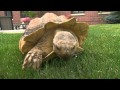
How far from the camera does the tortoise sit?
1.97 metres

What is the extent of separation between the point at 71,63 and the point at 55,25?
1.10 feet

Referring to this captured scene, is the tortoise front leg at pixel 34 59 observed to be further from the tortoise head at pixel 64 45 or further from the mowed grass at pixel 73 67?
the tortoise head at pixel 64 45

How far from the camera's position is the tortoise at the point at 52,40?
6.48 feet

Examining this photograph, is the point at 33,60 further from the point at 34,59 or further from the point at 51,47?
the point at 51,47

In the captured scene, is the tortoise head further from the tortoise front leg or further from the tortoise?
the tortoise front leg

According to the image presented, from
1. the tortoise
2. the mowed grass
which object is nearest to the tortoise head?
the tortoise

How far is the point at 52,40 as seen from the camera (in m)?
2.27

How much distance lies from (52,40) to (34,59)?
0.26 m

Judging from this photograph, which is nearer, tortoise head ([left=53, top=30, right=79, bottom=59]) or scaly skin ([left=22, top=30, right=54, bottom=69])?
tortoise head ([left=53, top=30, right=79, bottom=59])

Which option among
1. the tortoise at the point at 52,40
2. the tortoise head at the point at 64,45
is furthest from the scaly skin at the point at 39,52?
the tortoise head at the point at 64,45

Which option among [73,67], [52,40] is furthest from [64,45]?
[52,40]

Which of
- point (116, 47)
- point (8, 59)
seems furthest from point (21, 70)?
point (116, 47)
